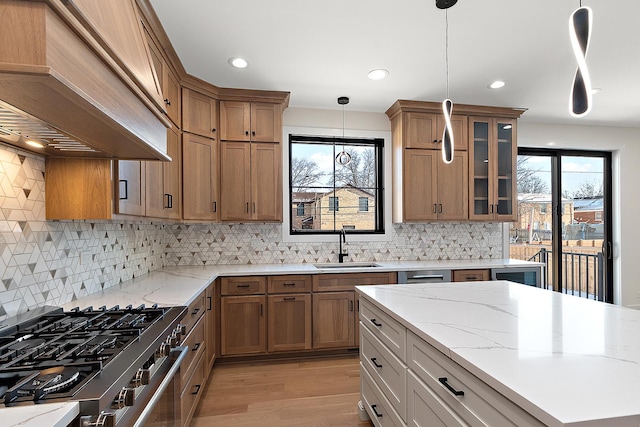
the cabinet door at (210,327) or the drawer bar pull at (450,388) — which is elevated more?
the drawer bar pull at (450,388)

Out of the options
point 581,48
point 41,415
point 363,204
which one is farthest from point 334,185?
point 41,415

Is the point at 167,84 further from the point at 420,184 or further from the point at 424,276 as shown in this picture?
the point at 424,276

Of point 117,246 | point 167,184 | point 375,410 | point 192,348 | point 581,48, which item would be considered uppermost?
point 581,48

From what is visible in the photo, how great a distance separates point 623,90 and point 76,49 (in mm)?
4545

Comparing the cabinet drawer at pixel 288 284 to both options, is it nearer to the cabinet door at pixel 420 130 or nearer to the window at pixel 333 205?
the window at pixel 333 205

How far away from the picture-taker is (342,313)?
320 cm

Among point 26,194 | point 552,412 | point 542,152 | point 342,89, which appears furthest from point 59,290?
point 542,152

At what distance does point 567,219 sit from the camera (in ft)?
14.5

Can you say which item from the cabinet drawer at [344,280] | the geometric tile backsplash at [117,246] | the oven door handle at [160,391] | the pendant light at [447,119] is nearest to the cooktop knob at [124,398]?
the oven door handle at [160,391]

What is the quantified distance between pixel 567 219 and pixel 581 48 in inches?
159

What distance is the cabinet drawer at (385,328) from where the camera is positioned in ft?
4.96

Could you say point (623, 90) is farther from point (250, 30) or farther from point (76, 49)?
point (76, 49)

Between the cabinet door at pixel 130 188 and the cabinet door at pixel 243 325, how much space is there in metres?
1.32

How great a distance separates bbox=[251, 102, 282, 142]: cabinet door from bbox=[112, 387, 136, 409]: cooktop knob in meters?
2.68
